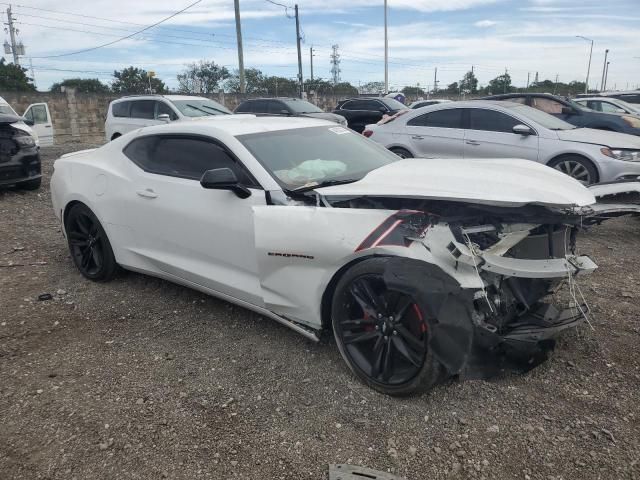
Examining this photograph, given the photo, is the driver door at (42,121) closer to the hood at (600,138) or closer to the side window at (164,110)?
the side window at (164,110)

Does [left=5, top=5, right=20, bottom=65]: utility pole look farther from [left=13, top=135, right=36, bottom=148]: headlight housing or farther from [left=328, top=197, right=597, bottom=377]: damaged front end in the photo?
[left=328, top=197, right=597, bottom=377]: damaged front end

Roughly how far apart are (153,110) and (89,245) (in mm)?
8208

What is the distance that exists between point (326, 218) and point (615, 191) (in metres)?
2.27

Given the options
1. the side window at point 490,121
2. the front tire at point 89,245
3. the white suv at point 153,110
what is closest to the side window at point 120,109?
the white suv at point 153,110

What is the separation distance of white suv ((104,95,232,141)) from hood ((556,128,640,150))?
706cm

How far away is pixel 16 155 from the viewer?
8.29m

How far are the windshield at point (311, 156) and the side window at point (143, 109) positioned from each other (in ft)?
29.7

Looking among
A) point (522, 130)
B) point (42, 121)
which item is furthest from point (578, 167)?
point (42, 121)

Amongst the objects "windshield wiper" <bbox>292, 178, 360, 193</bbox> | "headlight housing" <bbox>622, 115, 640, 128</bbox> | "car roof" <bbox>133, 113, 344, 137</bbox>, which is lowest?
"headlight housing" <bbox>622, 115, 640, 128</bbox>

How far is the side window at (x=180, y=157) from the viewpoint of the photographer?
3.65 meters

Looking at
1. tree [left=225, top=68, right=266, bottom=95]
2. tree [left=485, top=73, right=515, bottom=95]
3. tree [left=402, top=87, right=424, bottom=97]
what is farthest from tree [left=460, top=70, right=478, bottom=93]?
tree [left=225, top=68, right=266, bottom=95]

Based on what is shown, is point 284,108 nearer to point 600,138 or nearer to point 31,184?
point 31,184

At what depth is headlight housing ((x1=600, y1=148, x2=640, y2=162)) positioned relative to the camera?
6.94m

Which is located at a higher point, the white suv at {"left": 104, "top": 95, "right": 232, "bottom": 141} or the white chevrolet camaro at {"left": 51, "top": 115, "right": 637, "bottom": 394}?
the white suv at {"left": 104, "top": 95, "right": 232, "bottom": 141}
